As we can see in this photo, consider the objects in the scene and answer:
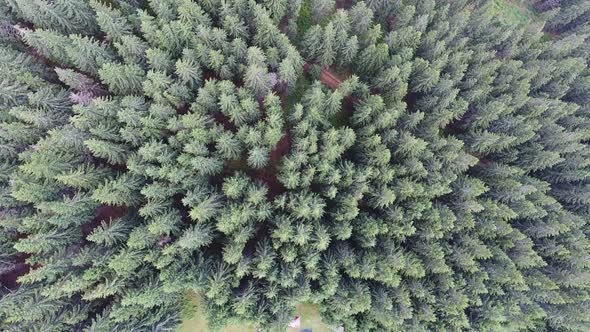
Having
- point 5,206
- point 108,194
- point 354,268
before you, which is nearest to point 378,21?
point 354,268

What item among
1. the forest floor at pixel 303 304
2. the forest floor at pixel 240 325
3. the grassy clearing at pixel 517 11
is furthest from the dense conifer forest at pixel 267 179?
the grassy clearing at pixel 517 11

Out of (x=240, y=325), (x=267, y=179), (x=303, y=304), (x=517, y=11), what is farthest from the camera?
(x=517, y=11)

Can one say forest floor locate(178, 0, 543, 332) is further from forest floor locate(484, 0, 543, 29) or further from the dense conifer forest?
the dense conifer forest

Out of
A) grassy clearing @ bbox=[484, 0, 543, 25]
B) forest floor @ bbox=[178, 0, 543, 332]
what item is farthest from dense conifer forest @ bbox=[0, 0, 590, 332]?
grassy clearing @ bbox=[484, 0, 543, 25]

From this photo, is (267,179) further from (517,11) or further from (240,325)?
(517,11)

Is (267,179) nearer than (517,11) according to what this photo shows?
Yes

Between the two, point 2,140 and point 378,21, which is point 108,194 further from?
point 378,21

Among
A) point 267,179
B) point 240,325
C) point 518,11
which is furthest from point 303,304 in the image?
point 518,11
